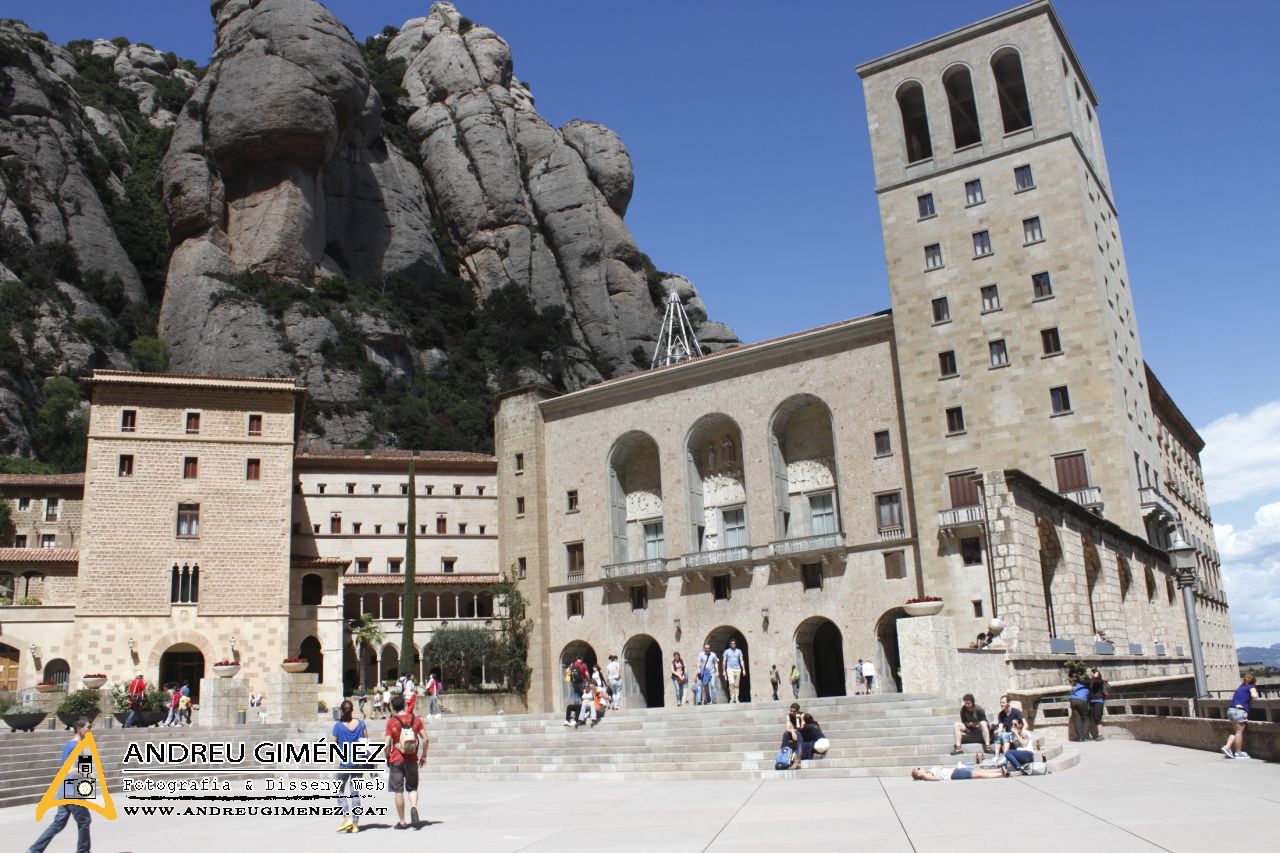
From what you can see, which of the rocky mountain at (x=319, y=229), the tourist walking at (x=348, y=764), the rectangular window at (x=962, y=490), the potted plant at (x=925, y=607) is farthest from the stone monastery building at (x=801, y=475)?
the tourist walking at (x=348, y=764)

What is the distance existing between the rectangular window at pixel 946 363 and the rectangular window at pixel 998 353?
4.19 ft

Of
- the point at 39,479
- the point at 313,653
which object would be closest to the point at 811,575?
the point at 313,653

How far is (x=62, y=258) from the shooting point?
71.8 m

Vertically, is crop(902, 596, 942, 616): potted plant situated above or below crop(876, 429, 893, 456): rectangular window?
below

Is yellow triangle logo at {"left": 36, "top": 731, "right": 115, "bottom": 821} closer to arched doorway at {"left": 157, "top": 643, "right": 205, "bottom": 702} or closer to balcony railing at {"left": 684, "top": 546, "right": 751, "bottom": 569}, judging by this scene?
balcony railing at {"left": 684, "top": 546, "right": 751, "bottom": 569}

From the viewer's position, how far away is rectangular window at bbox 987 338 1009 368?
3694 cm

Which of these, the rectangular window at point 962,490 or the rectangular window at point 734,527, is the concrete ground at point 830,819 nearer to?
the rectangular window at point 962,490

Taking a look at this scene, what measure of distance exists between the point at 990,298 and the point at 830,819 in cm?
3047

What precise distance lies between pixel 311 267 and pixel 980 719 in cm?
6932

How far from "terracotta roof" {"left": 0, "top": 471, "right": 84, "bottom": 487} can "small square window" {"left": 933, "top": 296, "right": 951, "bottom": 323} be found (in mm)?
40795

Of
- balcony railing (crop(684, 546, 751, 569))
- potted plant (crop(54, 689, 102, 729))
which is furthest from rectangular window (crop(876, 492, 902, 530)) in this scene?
potted plant (crop(54, 689, 102, 729))

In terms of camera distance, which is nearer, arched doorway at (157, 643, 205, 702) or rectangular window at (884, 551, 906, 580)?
rectangular window at (884, 551, 906, 580)

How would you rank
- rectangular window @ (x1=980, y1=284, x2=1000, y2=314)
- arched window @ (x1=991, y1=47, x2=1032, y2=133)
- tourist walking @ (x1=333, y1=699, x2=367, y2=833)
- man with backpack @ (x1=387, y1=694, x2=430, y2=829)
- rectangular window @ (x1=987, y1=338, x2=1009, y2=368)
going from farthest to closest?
arched window @ (x1=991, y1=47, x2=1032, y2=133) → rectangular window @ (x1=980, y1=284, x2=1000, y2=314) → rectangular window @ (x1=987, y1=338, x2=1009, y2=368) → tourist walking @ (x1=333, y1=699, x2=367, y2=833) → man with backpack @ (x1=387, y1=694, x2=430, y2=829)

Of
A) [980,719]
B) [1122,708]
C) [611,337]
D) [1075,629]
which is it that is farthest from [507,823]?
[611,337]
